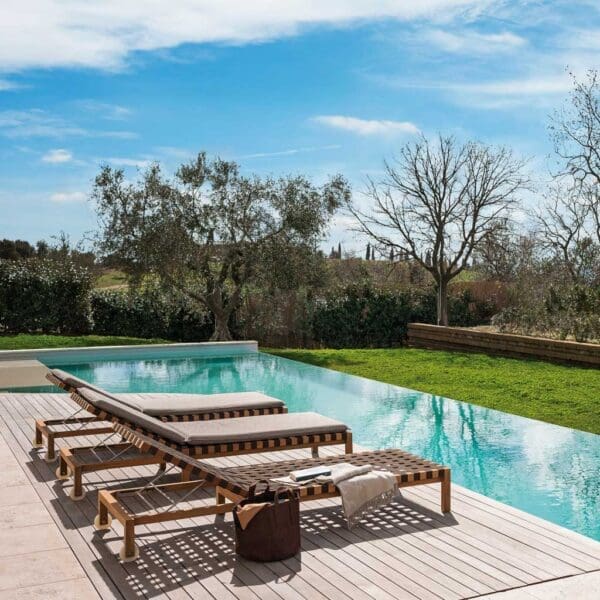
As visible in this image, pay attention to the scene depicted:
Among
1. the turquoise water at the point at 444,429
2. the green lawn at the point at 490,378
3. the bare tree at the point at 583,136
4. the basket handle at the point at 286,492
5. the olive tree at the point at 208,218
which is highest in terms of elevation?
the bare tree at the point at 583,136

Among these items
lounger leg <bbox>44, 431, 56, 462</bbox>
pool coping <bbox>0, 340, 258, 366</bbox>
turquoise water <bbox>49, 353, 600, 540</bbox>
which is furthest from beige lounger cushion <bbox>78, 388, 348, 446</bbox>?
pool coping <bbox>0, 340, 258, 366</bbox>

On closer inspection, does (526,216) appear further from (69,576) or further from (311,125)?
(69,576)

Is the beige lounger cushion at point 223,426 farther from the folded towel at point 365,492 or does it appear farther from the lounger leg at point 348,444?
the folded towel at point 365,492

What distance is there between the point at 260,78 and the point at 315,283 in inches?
188

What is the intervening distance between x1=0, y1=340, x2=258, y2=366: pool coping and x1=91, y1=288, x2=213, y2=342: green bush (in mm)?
3320

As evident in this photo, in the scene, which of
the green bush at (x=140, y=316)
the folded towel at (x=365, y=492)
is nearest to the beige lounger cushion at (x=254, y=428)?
the folded towel at (x=365, y=492)

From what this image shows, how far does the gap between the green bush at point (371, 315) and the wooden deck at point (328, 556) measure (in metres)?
13.9

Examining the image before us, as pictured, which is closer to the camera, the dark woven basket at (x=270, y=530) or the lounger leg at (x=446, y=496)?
the dark woven basket at (x=270, y=530)

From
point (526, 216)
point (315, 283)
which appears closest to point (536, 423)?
point (315, 283)

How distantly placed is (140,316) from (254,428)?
14.1m

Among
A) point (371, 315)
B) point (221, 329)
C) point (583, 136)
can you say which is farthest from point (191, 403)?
point (583, 136)

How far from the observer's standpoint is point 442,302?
1981cm

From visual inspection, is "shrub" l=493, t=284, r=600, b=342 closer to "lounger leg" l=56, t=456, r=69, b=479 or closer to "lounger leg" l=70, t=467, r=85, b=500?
"lounger leg" l=56, t=456, r=69, b=479

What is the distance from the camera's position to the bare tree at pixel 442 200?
62.7 ft
